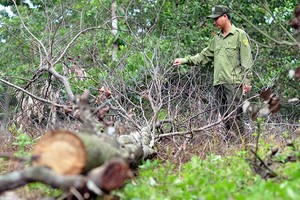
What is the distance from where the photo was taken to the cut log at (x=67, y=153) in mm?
2789

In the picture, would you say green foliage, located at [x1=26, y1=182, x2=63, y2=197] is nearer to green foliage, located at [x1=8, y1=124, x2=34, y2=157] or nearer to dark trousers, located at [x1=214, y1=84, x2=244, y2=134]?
green foliage, located at [x1=8, y1=124, x2=34, y2=157]

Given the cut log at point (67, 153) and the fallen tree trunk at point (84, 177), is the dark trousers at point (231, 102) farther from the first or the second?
the fallen tree trunk at point (84, 177)

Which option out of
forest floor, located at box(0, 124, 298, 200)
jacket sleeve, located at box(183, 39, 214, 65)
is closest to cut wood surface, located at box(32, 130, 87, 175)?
forest floor, located at box(0, 124, 298, 200)

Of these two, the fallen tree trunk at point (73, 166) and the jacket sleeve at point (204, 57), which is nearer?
the fallen tree trunk at point (73, 166)

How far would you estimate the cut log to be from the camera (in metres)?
2.79

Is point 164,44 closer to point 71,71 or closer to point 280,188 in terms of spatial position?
point 71,71

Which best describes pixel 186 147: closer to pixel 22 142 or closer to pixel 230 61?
pixel 230 61

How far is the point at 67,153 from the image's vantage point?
2.82 m

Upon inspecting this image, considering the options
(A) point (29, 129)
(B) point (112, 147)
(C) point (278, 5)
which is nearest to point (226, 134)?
(A) point (29, 129)

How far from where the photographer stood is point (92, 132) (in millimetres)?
3328

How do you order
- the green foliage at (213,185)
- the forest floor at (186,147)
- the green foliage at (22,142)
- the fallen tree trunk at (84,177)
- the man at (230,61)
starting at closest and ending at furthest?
1. the fallen tree trunk at (84,177)
2. the green foliage at (213,185)
3. the green foliage at (22,142)
4. the forest floor at (186,147)
5. the man at (230,61)

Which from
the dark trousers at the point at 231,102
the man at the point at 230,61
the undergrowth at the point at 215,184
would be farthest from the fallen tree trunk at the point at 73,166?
the man at the point at 230,61

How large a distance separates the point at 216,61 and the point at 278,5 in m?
5.18

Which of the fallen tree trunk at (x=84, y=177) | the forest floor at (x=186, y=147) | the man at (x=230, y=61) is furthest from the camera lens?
the man at (x=230, y=61)
